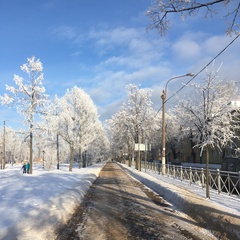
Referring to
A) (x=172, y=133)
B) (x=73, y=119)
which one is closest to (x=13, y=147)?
(x=172, y=133)

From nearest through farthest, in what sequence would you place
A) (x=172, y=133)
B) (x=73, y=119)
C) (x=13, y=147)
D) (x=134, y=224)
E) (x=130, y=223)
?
(x=134, y=224)
(x=130, y=223)
(x=73, y=119)
(x=172, y=133)
(x=13, y=147)

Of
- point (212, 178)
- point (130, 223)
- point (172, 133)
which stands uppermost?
point (172, 133)

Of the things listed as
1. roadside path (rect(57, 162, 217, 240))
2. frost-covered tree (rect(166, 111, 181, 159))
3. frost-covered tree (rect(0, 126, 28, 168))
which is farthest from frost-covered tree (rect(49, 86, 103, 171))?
frost-covered tree (rect(0, 126, 28, 168))

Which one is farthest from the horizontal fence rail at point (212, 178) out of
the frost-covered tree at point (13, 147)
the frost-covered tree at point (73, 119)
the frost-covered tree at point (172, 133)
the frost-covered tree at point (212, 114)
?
the frost-covered tree at point (13, 147)

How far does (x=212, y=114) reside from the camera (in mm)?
19703

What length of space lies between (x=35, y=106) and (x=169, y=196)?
886 inches

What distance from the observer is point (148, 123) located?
4809cm

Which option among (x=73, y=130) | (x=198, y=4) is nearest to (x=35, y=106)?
(x=73, y=130)

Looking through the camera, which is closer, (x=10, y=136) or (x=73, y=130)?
(x=73, y=130)

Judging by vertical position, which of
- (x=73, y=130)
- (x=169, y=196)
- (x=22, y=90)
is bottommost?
(x=169, y=196)

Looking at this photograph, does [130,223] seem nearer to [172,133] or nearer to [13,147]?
[172,133]

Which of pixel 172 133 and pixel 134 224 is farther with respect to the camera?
pixel 172 133

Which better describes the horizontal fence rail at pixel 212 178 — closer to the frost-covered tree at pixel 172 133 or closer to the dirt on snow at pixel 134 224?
Result: the dirt on snow at pixel 134 224

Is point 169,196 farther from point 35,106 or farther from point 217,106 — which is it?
point 35,106
